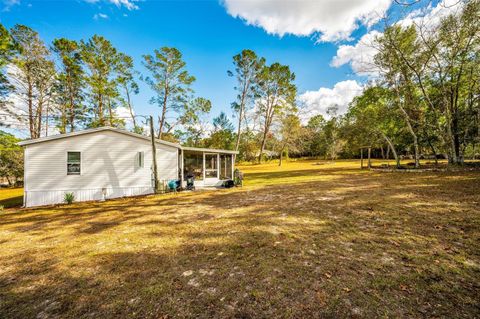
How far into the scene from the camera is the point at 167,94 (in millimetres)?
21891

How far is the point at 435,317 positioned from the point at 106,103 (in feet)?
88.3

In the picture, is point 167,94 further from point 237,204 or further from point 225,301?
point 225,301

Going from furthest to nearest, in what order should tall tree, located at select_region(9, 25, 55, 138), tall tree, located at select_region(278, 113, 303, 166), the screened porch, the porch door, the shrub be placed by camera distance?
tall tree, located at select_region(278, 113, 303, 166)
tall tree, located at select_region(9, 25, 55, 138)
the screened porch
the porch door
the shrub

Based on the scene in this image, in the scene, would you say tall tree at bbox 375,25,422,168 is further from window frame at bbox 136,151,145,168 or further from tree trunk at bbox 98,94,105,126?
tree trunk at bbox 98,94,105,126

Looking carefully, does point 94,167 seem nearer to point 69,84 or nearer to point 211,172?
point 211,172

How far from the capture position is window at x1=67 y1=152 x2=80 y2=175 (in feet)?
35.0

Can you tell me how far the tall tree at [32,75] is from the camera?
16.2 m

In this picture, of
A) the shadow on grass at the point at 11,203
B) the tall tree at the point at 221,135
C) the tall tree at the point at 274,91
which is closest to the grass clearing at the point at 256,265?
the shadow on grass at the point at 11,203

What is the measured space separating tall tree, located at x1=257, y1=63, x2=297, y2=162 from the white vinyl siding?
18.2 metres

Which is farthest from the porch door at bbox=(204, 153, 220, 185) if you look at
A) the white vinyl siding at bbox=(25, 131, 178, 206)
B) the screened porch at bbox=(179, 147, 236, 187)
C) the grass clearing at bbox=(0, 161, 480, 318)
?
the grass clearing at bbox=(0, 161, 480, 318)

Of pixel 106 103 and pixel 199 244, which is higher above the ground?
pixel 106 103

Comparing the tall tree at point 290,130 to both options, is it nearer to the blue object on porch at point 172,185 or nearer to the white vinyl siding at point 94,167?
the blue object on porch at point 172,185

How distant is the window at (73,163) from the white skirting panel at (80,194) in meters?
1.06

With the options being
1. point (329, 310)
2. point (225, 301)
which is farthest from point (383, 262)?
point (225, 301)
